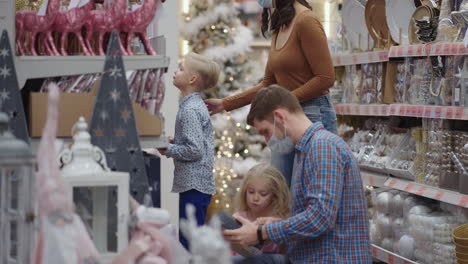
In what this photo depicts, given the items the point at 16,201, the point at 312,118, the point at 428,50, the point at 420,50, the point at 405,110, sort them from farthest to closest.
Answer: the point at 405,110
the point at 420,50
the point at 428,50
the point at 312,118
the point at 16,201

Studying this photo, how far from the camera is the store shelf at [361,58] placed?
5.07m

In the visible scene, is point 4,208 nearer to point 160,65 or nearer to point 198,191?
point 160,65

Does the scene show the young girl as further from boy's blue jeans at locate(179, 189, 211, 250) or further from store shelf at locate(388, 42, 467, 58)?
store shelf at locate(388, 42, 467, 58)

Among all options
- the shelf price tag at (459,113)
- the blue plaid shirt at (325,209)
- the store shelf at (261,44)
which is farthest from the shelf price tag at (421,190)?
the store shelf at (261,44)

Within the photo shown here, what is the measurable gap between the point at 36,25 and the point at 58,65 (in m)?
0.18

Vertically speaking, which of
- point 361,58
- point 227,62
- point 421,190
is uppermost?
point 361,58

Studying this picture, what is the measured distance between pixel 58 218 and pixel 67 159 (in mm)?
376

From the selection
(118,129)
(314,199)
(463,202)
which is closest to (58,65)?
(118,129)

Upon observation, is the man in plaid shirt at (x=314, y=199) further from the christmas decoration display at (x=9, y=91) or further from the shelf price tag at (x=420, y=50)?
the shelf price tag at (x=420, y=50)

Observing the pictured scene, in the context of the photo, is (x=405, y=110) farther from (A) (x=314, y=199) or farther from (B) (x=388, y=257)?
(A) (x=314, y=199)

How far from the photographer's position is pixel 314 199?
2.77m

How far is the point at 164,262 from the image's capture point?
5.97 ft

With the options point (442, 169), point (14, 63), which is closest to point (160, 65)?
point (14, 63)

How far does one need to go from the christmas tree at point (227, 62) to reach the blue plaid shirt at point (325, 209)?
17.6 feet
